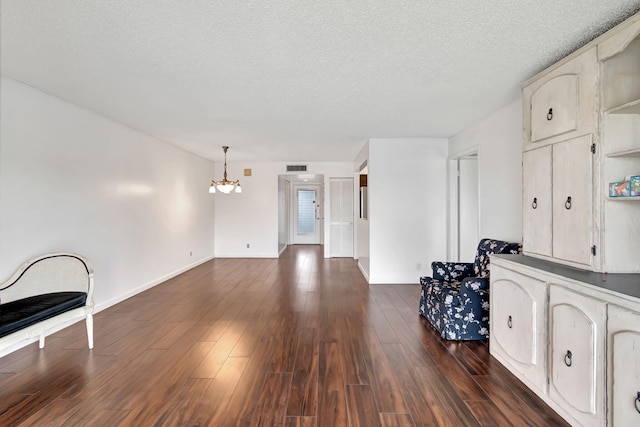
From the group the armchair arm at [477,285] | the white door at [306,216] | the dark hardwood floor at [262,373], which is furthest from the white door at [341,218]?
the armchair arm at [477,285]

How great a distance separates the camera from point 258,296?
4.43 metres

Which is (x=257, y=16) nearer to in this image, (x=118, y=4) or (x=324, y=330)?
(x=118, y=4)

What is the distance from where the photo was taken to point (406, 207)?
16.8 ft

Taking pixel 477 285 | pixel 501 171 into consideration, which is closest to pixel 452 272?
pixel 477 285

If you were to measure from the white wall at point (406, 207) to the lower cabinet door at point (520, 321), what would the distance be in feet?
8.05

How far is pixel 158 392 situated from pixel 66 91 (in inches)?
119

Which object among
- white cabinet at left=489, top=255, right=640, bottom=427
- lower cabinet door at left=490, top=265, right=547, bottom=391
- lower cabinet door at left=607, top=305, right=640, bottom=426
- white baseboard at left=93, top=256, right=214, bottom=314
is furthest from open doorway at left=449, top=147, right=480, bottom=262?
white baseboard at left=93, top=256, right=214, bottom=314

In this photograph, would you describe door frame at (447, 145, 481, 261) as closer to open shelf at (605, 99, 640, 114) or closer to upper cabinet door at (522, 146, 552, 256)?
upper cabinet door at (522, 146, 552, 256)

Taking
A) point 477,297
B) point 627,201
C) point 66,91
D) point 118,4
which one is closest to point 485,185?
point 477,297

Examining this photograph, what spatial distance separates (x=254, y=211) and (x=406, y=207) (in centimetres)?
412

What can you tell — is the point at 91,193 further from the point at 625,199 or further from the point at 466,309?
the point at 625,199

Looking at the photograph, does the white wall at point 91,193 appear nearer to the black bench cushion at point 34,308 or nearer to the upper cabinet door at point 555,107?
→ the black bench cushion at point 34,308

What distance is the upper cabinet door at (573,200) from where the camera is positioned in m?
1.99

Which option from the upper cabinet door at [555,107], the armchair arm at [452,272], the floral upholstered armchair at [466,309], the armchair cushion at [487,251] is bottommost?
the floral upholstered armchair at [466,309]
